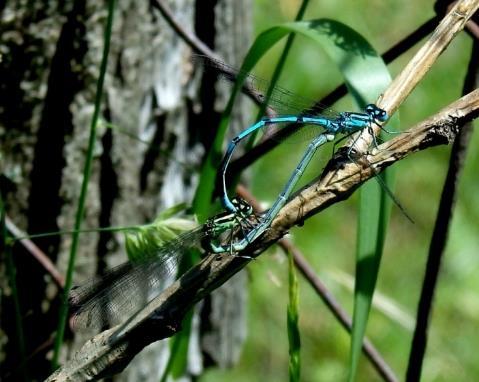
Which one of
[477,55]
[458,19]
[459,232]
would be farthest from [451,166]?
[459,232]

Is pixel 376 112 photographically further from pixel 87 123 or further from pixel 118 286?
pixel 87 123

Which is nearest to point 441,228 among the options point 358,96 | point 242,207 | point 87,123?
point 358,96

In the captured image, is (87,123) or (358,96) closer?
(358,96)

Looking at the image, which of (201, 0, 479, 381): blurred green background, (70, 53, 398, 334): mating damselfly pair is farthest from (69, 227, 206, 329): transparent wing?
(201, 0, 479, 381): blurred green background

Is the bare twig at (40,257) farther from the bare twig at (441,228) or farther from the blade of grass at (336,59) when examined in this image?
the bare twig at (441,228)

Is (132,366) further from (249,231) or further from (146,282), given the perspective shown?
(249,231)

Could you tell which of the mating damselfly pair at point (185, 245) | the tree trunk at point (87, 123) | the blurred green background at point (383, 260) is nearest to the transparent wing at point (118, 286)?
the mating damselfly pair at point (185, 245)

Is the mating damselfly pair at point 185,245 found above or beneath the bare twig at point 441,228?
above
